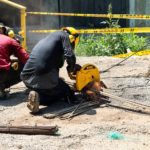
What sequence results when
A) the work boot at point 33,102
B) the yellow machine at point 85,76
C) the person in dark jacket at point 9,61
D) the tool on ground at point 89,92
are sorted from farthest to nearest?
the person in dark jacket at point 9,61
the yellow machine at point 85,76
the tool on ground at point 89,92
the work boot at point 33,102

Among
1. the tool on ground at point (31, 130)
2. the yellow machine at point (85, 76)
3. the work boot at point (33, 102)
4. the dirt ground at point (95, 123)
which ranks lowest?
the dirt ground at point (95, 123)

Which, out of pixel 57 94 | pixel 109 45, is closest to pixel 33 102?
pixel 57 94

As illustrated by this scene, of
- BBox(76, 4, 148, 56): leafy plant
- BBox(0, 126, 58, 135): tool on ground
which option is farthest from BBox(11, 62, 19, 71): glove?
BBox(76, 4, 148, 56): leafy plant

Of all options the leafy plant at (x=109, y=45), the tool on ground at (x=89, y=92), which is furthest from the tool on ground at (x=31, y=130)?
the leafy plant at (x=109, y=45)

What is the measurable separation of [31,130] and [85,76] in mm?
1908

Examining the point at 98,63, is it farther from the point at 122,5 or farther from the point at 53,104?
the point at 122,5

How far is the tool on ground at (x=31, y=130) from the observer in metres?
7.12

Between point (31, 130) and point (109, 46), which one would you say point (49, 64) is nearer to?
point (31, 130)

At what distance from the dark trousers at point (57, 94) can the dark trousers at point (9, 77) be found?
0.91 meters

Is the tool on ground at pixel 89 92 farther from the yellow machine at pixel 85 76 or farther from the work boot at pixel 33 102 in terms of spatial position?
the work boot at pixel 33 102

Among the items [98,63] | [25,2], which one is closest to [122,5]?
[25,2]

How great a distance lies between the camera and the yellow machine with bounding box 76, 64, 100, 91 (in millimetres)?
8703

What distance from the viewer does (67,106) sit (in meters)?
8.78

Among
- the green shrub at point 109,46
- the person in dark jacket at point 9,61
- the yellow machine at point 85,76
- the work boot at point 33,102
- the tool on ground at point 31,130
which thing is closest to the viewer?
the tool on ground at point 31,130
